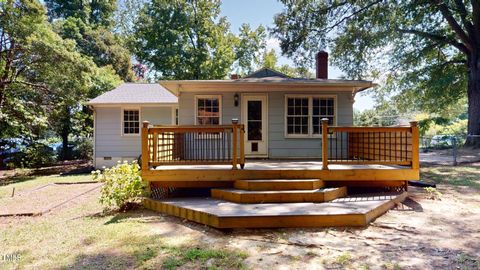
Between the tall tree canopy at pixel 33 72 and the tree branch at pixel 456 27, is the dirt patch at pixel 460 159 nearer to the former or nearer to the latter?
the tree branch at pixel 456 27

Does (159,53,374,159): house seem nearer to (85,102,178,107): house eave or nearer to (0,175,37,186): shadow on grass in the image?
(85,102,178,107): house eave

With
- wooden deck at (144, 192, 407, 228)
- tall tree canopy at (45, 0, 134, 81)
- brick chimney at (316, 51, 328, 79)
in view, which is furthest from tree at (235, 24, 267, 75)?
wooden deck at (144, 192, 407, 228)

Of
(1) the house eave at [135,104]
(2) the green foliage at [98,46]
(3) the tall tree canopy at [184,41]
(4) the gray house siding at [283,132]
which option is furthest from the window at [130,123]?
(3) the tall tree canopy at [184,41]

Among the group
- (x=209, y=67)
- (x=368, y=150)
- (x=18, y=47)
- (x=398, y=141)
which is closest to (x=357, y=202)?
(x=398, y=141)

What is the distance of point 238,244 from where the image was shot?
381 centimetres

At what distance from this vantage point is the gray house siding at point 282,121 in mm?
8719

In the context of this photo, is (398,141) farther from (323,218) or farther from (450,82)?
(450,82)

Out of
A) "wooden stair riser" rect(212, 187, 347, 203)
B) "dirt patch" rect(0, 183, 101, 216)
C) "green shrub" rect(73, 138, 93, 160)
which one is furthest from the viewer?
"green shrub" rect(73, 138, 93, 160)

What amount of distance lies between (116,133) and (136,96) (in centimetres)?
189

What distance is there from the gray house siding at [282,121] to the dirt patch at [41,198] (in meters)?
3.58

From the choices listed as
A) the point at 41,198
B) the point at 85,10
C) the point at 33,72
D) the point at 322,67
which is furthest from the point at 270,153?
the point at 85,10

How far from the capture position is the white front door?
28.9 ft

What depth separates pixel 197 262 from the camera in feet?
10.8

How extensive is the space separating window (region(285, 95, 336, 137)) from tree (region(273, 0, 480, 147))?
6.94 metres
